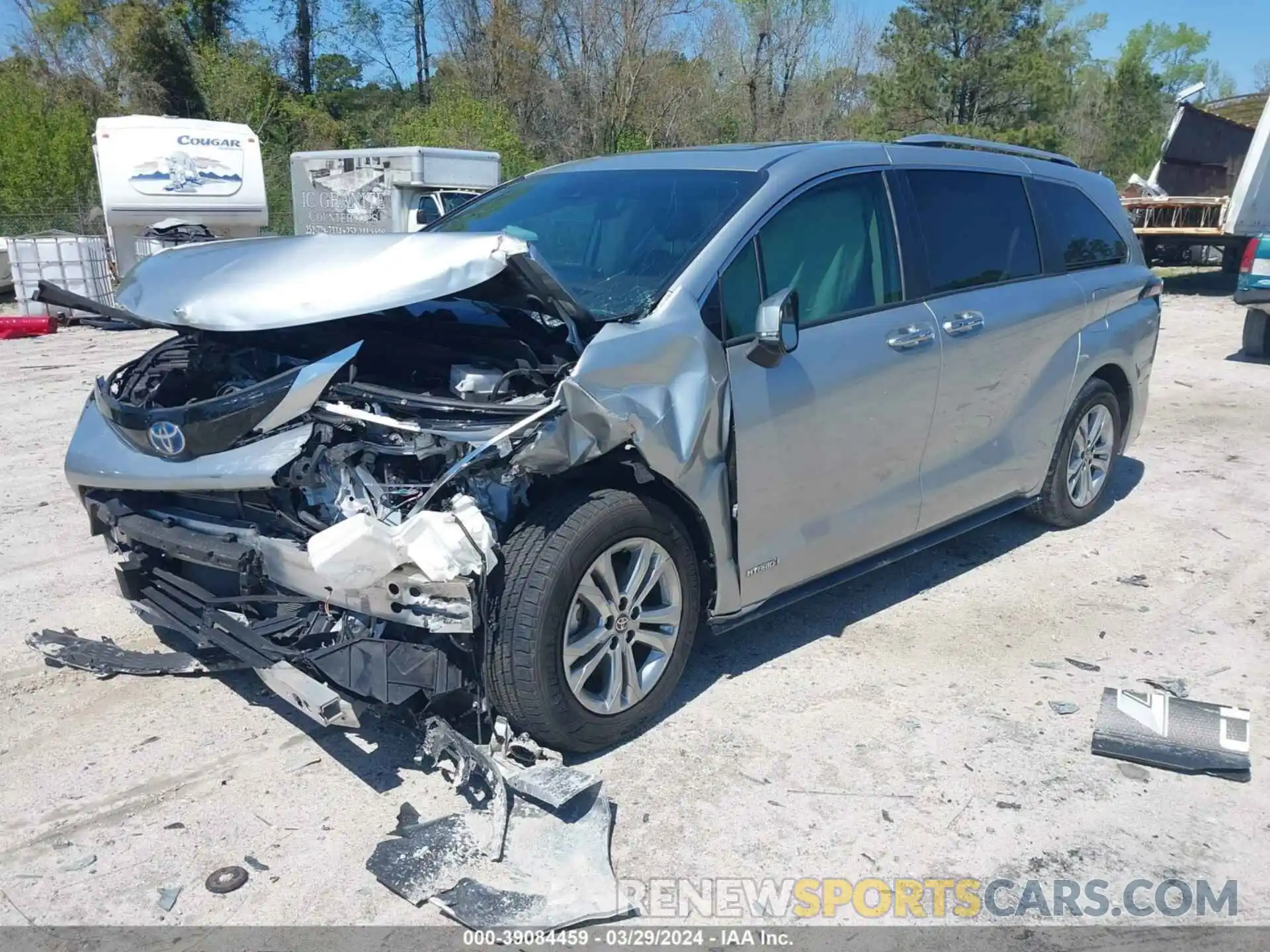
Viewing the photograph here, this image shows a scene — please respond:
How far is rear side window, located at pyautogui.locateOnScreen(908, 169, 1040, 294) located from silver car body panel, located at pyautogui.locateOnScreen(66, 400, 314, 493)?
2767 mm

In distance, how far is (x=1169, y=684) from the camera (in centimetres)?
419

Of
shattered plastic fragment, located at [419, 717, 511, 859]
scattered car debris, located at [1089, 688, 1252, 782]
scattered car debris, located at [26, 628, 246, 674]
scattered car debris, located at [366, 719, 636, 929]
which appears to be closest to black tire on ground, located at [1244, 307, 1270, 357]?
scattered car debris, located at [1089, 688, 1252, 782]

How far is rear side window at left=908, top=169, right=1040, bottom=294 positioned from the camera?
4574 mm

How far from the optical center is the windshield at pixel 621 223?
12.3 feet

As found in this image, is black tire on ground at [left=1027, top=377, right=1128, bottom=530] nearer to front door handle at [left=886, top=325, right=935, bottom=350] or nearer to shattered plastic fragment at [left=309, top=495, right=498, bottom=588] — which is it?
front door handle at [left=886, top=325, right=935, bottom=350]

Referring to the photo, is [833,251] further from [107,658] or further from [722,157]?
[107,658]

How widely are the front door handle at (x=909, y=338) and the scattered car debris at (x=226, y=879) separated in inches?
115

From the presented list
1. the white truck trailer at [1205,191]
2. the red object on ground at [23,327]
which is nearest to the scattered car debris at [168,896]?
the red object on ground at [23,327]

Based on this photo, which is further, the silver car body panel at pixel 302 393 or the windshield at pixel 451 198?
the windshield at pixel 451 198

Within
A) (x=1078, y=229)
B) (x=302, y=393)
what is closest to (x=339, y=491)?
(x=302, y=393)

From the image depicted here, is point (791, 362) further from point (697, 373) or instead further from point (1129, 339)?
point (1129, 339)

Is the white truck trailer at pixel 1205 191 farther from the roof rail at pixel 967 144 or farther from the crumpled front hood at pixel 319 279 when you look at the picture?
the crumpled front hood at pixel 319 279

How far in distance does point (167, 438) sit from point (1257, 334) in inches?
454

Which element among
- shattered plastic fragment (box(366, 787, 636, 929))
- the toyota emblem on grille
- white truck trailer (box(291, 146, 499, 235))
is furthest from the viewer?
white truck trailer (box(291, 146, 499, 235))
